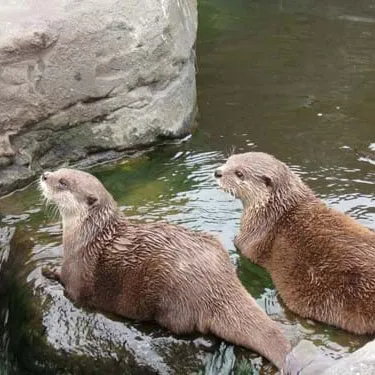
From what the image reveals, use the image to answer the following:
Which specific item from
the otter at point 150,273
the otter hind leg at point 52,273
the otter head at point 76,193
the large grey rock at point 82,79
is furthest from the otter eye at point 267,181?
the large grey rock at point 82,79

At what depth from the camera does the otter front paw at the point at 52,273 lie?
4.49 metres

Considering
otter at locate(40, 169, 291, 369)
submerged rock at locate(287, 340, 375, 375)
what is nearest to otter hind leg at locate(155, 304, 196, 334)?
otter at locate(40, 169, 291, 369)

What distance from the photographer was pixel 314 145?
645cm

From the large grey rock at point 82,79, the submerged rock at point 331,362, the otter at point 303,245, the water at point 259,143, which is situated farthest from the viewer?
the large grey rock at point 82,79

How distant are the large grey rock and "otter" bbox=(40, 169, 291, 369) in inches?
49.6

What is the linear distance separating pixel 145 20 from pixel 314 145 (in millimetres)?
1561

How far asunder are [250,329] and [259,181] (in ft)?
3.96

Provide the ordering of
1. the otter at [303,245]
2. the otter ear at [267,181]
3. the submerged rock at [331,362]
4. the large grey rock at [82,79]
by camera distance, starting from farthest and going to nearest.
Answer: the large grey rock at [82,79] → the otter ear at [267,181] → the otter at [303,245] → the submerged rock at [331,362]

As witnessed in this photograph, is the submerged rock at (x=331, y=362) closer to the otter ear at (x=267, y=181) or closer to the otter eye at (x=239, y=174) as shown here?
the otter ear at (x=267, y=181)

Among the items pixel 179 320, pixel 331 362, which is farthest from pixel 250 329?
pixel 331 362

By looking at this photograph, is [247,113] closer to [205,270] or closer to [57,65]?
[57,65]

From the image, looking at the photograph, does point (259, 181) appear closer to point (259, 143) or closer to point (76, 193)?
point (76, 193)

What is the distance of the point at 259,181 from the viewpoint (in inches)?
189

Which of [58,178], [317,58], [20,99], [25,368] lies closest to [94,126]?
[20,99]
